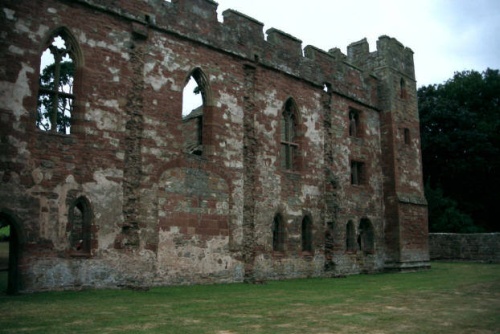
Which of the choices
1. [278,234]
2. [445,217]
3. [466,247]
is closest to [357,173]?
[278,234]

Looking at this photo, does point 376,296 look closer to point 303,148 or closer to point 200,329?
point 200,329

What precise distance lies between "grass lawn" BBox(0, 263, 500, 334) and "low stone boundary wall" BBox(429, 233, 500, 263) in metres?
16.0

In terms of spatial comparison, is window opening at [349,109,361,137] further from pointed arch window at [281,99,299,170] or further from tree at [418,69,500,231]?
tree at [418,69,500,231]

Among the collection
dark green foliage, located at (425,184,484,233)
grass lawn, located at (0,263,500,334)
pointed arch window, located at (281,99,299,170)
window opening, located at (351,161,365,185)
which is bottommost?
grass lawn, located at (0,263,500,334)

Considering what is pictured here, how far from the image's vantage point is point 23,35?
458 inches

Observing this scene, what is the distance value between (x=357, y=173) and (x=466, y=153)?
19.8m

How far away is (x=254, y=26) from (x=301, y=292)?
9.64 meters

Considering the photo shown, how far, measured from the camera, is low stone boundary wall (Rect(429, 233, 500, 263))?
2709cm

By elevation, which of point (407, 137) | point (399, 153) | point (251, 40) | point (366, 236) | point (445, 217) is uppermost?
point (251, 40)

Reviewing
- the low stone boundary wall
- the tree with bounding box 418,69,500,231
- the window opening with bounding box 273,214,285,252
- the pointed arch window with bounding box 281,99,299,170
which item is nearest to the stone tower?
the low stone boundary wall

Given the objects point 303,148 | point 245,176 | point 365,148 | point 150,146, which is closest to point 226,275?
point 245,176

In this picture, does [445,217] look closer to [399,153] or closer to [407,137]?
[407,137]

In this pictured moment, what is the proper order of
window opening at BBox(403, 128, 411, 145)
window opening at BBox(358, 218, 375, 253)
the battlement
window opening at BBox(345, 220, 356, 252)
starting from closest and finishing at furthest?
1. the battlement
2. window opening at BBox(345, 220, 356, 252)
3. window opening at BBox(358, 218, 375, 253)
4. window opening at BBox(403, 128, 411, 145)

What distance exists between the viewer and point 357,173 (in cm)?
2181
